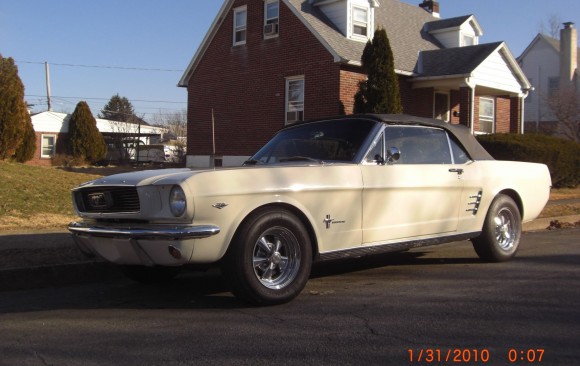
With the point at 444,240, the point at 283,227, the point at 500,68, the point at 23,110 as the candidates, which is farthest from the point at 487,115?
the point at 283,227

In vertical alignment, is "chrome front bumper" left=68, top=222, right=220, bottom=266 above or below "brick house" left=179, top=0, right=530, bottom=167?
below

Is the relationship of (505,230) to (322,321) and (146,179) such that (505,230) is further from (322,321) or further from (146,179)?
(146,179)

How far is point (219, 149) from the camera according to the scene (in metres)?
22.1

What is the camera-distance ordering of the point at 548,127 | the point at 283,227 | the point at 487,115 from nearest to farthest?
the point at 283,227
the point at 487,115
the point at 548,127

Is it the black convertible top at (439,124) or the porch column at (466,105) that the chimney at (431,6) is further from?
the black convertible top at (439,124)

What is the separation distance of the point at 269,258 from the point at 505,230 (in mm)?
3451

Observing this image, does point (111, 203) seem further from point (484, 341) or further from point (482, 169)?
point (482, 169)

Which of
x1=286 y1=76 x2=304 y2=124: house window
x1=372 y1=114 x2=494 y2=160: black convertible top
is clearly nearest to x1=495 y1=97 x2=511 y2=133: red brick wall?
x1=286 y1=76 x2=304 y2=124: house window

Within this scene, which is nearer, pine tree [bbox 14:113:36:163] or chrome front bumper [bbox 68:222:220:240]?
chrome front bumper [bbox 68:222:220:240]

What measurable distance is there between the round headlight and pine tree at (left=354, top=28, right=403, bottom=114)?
12.1m

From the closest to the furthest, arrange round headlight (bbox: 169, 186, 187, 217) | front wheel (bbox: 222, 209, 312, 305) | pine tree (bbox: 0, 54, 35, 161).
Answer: round headlight (bbox: 169, 186, 187, 217) < front wheel (bbox: 222, 209, 312, 305) < pine tree (bbox: 0, 54, 35, 161)

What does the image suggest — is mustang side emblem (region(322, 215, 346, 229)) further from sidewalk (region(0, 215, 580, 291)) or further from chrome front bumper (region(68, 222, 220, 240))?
sidewalk (region(0, 215, 580, 291))

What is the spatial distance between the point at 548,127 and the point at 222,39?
2073cm

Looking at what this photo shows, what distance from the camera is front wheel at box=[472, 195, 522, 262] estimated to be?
6.67m
